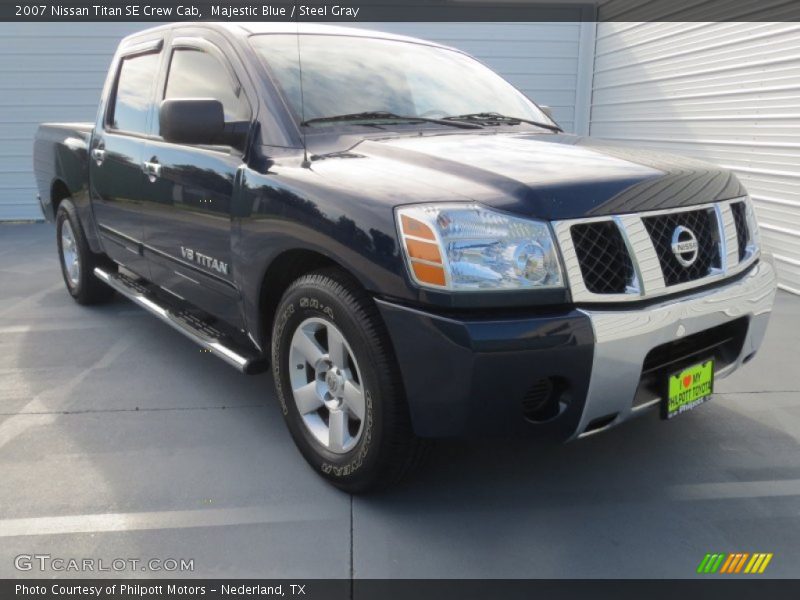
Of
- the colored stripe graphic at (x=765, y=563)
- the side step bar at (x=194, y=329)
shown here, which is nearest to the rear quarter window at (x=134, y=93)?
the side step bar at (x=194, y=329)

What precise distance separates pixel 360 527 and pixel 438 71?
2.20 meters

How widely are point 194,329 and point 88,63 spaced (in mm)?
8060

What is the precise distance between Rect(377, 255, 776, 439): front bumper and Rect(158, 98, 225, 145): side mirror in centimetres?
111

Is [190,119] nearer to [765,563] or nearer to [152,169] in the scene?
[152,169]

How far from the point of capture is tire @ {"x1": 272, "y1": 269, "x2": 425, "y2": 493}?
214 cm


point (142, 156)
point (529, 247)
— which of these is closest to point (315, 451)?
point (529, 247)

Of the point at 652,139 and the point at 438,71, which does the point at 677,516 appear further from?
the point at 652,139

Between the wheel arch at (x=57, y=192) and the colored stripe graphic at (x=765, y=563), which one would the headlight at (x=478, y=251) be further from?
the wheel arch at (x=57, y=192)

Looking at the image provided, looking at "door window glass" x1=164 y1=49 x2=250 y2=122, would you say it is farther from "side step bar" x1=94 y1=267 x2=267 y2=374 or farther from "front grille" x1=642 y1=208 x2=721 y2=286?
"front grille" x1=642 y1=208 x2=721 y2=286

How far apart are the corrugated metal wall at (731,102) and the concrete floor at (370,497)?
9.03 feet

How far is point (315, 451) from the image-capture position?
2566 millimetres

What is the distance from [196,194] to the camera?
3.00 m

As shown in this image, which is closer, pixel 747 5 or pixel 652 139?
pixel 747 5

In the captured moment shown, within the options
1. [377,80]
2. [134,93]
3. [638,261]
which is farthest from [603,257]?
[134,93]
